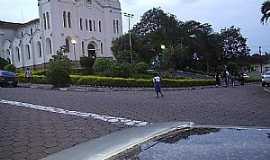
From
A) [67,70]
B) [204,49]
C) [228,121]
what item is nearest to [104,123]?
[228,121]

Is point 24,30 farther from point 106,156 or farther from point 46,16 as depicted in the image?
point 106,156

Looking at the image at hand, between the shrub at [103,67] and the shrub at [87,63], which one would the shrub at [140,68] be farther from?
the shrub at [87,63]

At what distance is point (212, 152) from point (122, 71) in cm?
3665

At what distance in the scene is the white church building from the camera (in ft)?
199

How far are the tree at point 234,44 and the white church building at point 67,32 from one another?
70.5 feet

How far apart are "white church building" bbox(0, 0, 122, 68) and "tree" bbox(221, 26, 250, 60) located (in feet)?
70.5

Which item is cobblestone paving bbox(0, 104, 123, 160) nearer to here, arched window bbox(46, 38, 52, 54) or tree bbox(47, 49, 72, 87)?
tree bbox(47, 49, 72, 87)

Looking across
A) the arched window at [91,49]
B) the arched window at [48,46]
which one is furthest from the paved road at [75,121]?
the arched window at [91,49]

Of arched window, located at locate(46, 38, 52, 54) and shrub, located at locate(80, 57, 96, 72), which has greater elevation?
arched window, located at locate(46, 38, 52, 54)

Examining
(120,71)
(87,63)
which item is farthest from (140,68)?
(87,63)

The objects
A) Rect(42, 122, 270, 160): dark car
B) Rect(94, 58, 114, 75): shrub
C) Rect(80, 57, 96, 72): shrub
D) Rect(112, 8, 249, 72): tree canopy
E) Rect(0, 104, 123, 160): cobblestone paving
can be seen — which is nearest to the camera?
Rect(42, 122, 270, 160): dark car

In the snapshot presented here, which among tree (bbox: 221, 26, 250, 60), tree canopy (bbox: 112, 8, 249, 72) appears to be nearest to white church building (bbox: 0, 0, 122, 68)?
tree canopy (bbox: 112, 8, 249, 72)

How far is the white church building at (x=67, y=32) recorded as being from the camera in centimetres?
6069

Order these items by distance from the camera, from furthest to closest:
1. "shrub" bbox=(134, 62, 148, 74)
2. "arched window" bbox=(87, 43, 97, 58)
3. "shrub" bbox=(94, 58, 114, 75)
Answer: "arched window" bbox=(87, 43, 97, 58), "shrub" bbox=(134, 62, 148, 74), "shrub" bbox=(94, 58, 114, 75)
